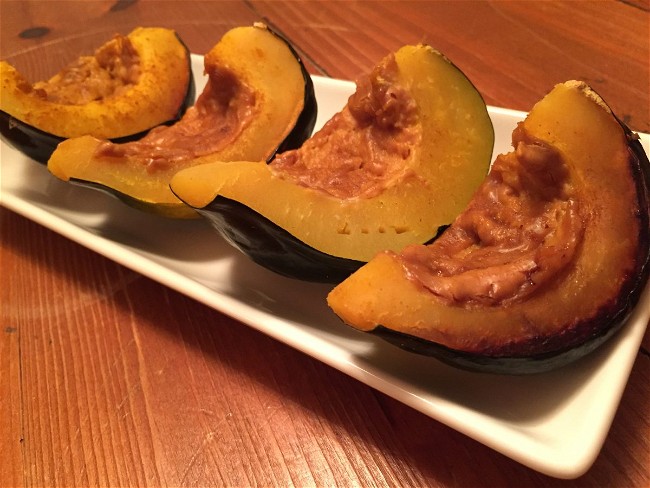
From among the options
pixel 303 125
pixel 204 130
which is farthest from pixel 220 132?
pixel 303 125

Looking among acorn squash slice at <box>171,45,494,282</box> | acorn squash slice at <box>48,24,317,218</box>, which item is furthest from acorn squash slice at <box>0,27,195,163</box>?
acorn squash slice at <box>171,45,494,282</box>

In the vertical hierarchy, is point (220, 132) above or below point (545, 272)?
below

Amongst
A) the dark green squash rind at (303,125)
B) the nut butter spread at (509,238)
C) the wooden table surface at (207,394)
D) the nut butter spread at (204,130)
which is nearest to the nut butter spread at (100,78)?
the nut butter spread at (204,130)

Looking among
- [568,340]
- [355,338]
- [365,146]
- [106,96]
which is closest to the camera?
[568,340]

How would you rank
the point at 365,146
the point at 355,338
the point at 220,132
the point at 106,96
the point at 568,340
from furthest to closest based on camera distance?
the point at 106,96 < the point at 220,132 < the point at 365,146 < the point at 355,338 < the point at 568,340

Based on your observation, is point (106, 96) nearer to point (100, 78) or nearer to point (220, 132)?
Result: point (100, 78)

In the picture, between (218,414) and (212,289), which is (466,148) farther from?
(218,414)
